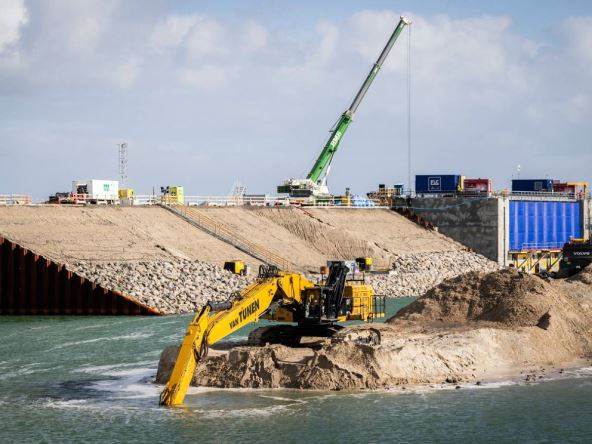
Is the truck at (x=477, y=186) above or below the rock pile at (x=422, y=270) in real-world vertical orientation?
above

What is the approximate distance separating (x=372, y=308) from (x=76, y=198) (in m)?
50.4

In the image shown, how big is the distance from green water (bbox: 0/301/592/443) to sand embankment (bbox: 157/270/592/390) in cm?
75

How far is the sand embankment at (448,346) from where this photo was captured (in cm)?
3641

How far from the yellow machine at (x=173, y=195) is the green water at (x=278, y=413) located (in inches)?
1861

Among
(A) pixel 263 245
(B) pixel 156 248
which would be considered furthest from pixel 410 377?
(A) pixel 263 245

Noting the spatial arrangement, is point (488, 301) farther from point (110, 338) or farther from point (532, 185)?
point (532, 185)

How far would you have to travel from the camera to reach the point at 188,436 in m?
31.0

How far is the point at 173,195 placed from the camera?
311ft

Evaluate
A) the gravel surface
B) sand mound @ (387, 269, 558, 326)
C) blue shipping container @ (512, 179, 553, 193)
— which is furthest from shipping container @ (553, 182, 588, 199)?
sand mound @ (387, 269, 558, 326)

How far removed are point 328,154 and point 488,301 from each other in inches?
2566

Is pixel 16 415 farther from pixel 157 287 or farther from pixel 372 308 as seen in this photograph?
pixel 157 287

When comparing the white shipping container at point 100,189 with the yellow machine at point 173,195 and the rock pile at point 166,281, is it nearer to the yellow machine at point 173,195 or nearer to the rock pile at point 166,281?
the yellow machine at point 173,195

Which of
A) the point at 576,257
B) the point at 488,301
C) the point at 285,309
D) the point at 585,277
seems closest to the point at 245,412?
the point at 285,309

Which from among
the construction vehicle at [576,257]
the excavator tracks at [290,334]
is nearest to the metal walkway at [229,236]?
the construction vehicle at [576,257]
